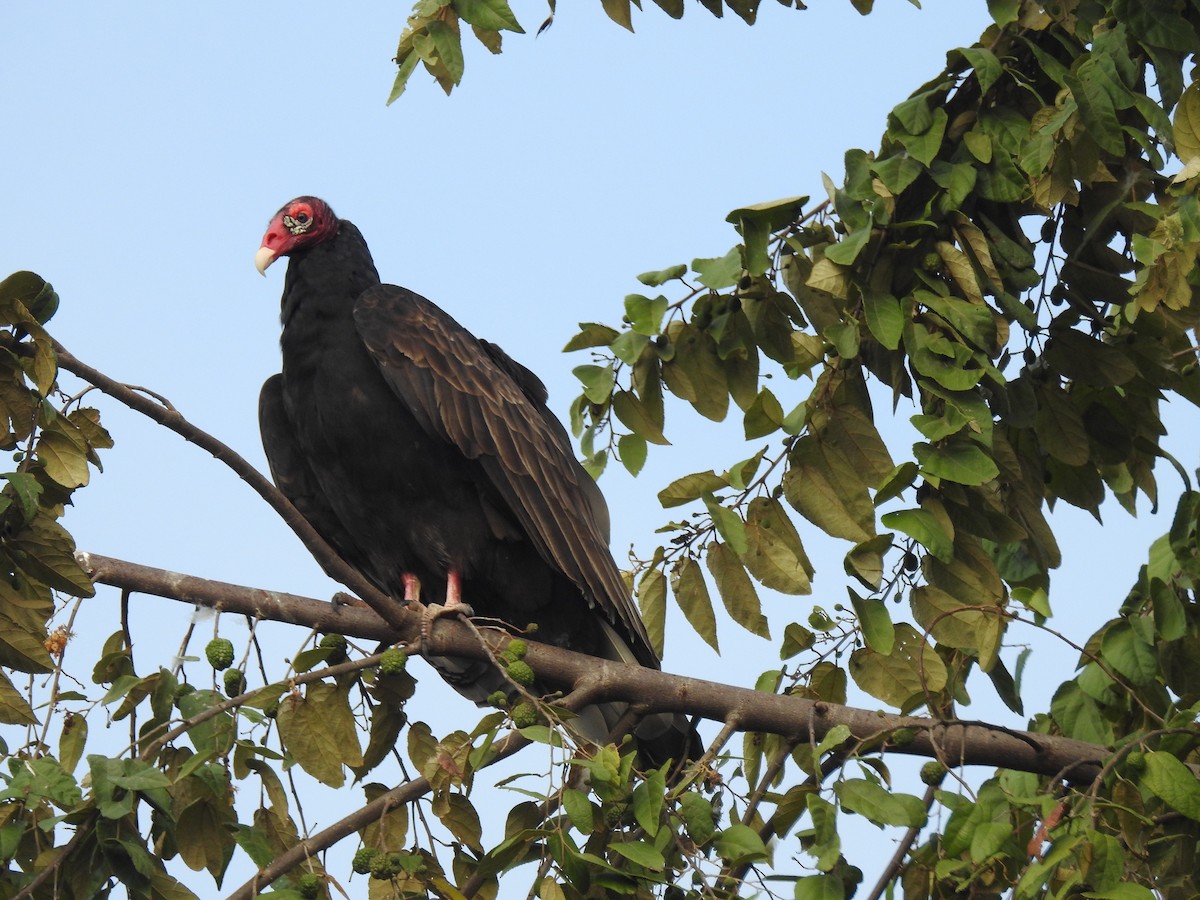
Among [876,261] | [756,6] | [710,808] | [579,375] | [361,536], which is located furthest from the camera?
[361,536]

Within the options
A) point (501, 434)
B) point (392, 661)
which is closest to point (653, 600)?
point (392, 661)

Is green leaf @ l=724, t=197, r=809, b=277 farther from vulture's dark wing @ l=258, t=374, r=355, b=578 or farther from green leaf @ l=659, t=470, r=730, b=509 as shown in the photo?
vulture's dark wing @ l=258, t=374, r=355, b=578

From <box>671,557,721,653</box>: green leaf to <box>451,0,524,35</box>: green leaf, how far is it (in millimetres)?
1119

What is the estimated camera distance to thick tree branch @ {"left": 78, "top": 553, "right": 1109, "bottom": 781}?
266 cm

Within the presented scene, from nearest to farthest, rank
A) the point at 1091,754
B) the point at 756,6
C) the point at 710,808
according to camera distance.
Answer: the point at 710,808
the point at 1091,754
the point at 756,6

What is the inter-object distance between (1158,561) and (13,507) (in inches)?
84.8

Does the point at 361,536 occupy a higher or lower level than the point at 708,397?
higher

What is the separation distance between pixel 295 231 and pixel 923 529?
2852 mm

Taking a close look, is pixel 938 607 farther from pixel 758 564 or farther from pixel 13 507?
pixel 13 507

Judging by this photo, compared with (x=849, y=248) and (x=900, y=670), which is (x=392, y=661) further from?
(x=849, y=248)

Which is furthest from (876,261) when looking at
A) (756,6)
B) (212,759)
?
(212,759)

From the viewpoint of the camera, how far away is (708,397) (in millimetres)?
3088

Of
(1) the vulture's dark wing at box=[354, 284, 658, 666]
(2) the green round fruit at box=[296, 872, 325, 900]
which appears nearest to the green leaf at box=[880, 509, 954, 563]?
(2) the green round fruit at box=[296, 872, 325, 900]

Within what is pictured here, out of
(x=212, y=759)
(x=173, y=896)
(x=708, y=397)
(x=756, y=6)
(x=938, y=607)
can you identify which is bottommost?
(x=173, y=896)
